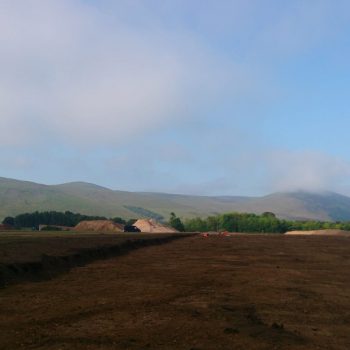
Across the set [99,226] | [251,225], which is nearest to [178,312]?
[99,226]

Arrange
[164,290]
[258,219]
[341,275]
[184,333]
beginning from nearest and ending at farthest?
[184,333] < [164,290] < [341,275] < [258,219]

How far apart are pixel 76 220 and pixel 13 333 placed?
14267cm

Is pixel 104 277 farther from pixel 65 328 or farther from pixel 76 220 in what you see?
pixel 76 220

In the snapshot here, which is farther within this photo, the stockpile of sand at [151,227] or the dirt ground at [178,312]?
the stockpile of sand at [151,227]

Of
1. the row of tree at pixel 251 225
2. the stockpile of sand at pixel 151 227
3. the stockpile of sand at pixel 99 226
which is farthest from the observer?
the row of tree at pixel 251 225

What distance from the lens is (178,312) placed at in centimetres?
1538

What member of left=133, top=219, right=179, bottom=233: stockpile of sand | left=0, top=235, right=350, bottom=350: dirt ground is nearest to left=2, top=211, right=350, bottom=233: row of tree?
left=133, top=219, right=179, bottom=233: stockpile of sand

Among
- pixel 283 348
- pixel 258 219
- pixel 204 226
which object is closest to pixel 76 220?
pixel 204 226

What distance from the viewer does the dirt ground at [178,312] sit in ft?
38.7

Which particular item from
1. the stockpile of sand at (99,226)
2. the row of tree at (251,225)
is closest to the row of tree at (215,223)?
the row of tree at (251,225)

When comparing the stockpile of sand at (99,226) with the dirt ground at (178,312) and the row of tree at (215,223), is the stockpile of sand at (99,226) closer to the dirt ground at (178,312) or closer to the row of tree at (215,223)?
the row of tree at (215,223)

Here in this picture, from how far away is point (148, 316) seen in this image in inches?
581

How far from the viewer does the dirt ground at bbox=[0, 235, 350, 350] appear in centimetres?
1178

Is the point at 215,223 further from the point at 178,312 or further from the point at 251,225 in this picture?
the point at 178,312
